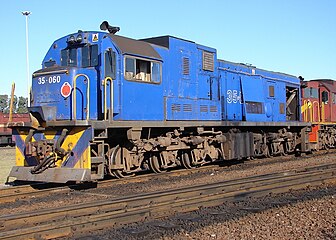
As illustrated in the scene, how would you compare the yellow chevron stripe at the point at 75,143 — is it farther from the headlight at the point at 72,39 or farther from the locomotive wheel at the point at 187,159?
the locomotive wheel at the point at 187,159

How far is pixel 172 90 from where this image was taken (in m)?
12.7

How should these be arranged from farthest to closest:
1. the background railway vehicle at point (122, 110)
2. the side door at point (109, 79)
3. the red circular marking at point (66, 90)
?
the red circular marking at point (66, 90) → the side door at point (109, 79) → the background railway vehicle at point (122, 110)

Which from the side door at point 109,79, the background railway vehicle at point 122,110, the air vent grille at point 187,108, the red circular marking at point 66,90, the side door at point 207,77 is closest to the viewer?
the background railway vehicle at point 122,110

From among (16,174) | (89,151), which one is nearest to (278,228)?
(89,151)

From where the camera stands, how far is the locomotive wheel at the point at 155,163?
12922 millimetres

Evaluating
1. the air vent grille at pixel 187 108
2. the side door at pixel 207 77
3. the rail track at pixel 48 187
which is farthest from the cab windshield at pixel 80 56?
the side door at pixel 207 77

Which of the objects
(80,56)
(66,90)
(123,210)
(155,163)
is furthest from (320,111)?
(123,210)

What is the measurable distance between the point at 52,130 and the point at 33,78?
1.90 m

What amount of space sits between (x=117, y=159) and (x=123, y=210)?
4.54 m

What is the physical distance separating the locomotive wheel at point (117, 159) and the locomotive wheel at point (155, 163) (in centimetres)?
126

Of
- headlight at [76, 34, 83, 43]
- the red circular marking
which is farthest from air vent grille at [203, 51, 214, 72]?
the red circular marking

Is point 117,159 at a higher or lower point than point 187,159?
higher

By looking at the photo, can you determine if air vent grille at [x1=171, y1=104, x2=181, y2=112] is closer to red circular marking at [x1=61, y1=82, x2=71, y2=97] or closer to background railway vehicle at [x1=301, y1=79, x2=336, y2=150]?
red circular marking at [x1=61, y1=82, x2=71, y2=97]

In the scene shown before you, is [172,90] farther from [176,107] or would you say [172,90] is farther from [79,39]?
[79,39]
